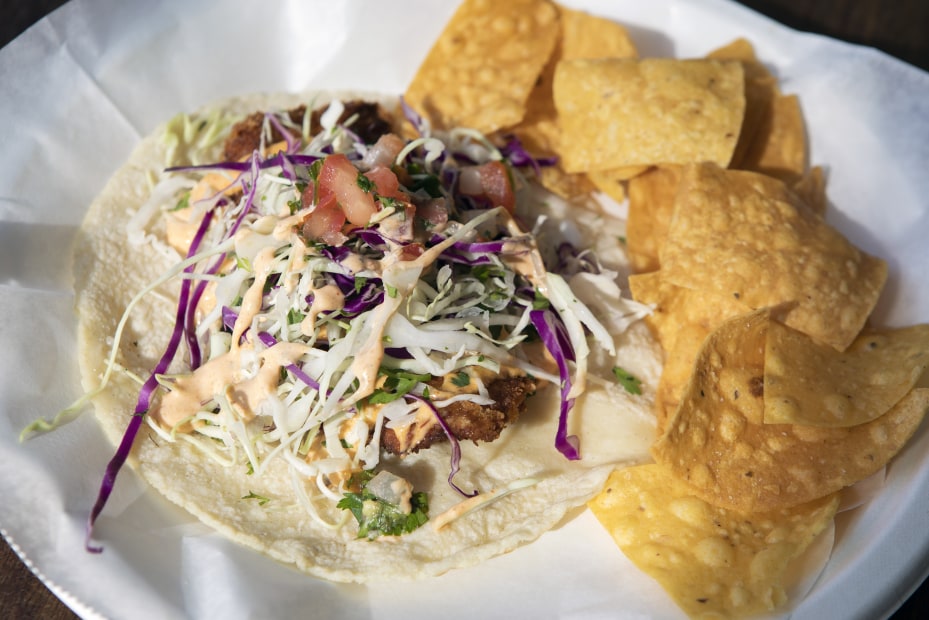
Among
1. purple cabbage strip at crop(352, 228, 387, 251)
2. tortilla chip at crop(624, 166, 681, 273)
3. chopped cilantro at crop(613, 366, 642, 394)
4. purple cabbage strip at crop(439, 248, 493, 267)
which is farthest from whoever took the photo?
tortilla chip at crop(624, 166, 681, 273)

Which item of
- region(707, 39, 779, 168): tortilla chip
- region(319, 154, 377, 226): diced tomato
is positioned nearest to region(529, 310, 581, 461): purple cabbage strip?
region(319, 154, 377, 226): diced tomato

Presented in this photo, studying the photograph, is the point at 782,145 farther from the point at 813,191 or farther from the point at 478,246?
the point at 478,246

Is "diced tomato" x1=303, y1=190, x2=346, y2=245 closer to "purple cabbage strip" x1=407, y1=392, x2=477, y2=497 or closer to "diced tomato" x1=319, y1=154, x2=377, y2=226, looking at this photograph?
"diced tomato" x1=319, y1=154, x2=377, y2=226

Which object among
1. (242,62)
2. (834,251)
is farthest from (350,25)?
(834,251)

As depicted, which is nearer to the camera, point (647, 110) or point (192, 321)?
point (192, 321)

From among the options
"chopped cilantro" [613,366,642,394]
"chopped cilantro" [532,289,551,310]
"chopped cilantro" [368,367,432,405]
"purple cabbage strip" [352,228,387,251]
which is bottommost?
"chopped cilantro" [613,366,642,394]

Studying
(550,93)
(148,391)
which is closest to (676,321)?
(550,93)

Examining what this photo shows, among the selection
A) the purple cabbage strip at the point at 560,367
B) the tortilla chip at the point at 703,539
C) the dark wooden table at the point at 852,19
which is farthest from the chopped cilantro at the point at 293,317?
the dark wooden table at the point at 852,19
